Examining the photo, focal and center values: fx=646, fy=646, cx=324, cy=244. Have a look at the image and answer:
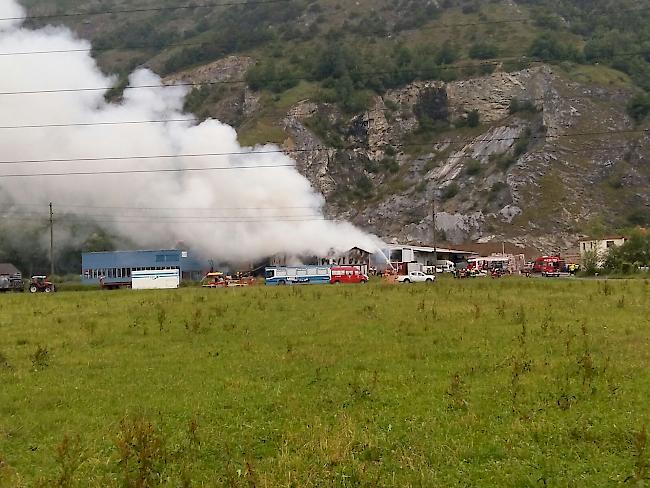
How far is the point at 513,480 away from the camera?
8.79 metres

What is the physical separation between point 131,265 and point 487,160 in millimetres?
78333

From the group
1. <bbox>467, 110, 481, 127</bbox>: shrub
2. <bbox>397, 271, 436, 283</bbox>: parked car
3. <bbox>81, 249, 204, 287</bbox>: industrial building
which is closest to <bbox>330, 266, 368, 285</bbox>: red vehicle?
<bbox>397, 271, 436, 283</bbox>: parked car

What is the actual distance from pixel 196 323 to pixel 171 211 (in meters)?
60.4

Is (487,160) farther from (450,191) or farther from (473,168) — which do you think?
(450,191)

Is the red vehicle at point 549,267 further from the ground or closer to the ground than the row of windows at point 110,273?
closer to the ground

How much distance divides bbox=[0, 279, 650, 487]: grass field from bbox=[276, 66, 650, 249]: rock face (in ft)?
311

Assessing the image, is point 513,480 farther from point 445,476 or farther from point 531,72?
point 531,72

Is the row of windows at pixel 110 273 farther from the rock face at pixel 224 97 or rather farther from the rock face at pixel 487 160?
the rock face at pixel 224 97

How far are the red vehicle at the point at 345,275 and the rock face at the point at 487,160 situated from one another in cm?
4852

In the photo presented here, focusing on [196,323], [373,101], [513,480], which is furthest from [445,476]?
[373,101]

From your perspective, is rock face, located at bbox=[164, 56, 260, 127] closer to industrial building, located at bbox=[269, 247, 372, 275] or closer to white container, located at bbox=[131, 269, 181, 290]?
industrial building, located at bbox=[269, 247, 372, 275]

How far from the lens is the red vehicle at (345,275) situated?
2749 inches

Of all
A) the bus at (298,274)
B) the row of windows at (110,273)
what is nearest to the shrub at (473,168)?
the bus at (298,274)

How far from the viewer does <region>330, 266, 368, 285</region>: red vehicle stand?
69.8 metres
